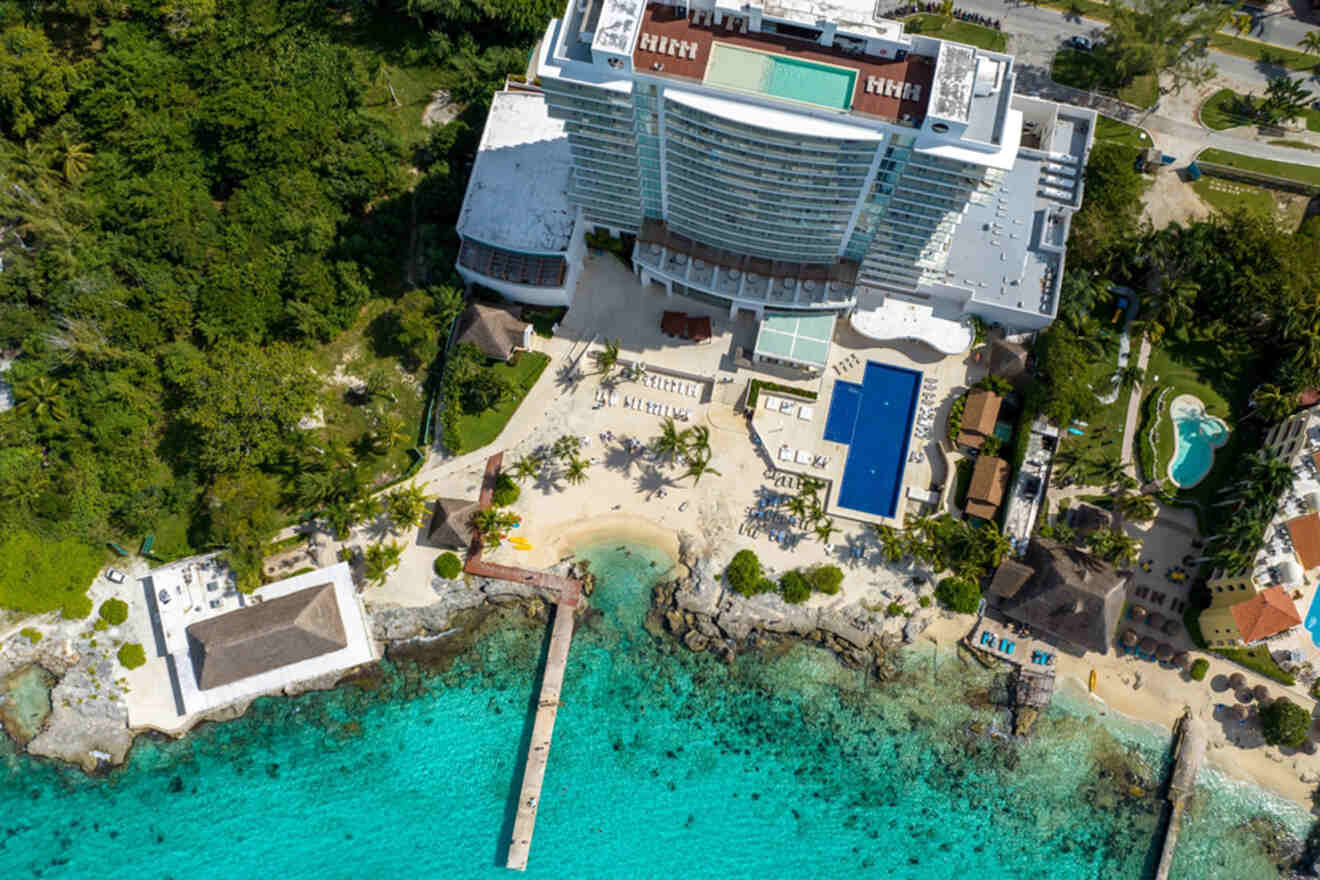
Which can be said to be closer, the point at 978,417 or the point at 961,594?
the point at 961,594

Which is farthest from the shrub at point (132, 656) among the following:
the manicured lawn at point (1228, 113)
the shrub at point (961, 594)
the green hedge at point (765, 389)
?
the manicured lawn at point (1228, 113)

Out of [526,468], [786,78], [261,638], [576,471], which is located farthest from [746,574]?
[261,638]

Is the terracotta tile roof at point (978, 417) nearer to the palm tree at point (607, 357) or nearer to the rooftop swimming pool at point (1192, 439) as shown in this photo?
the rooftop swimming pool at point (1192, 439)

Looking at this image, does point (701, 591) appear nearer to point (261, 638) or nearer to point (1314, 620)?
point (261, 638)

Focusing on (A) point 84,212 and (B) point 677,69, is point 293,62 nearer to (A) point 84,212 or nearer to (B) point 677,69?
(A) point 84,212

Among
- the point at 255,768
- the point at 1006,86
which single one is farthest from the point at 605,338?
the point at 255,768

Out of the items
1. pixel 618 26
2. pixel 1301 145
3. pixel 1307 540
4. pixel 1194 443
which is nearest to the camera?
pixel 618 26
